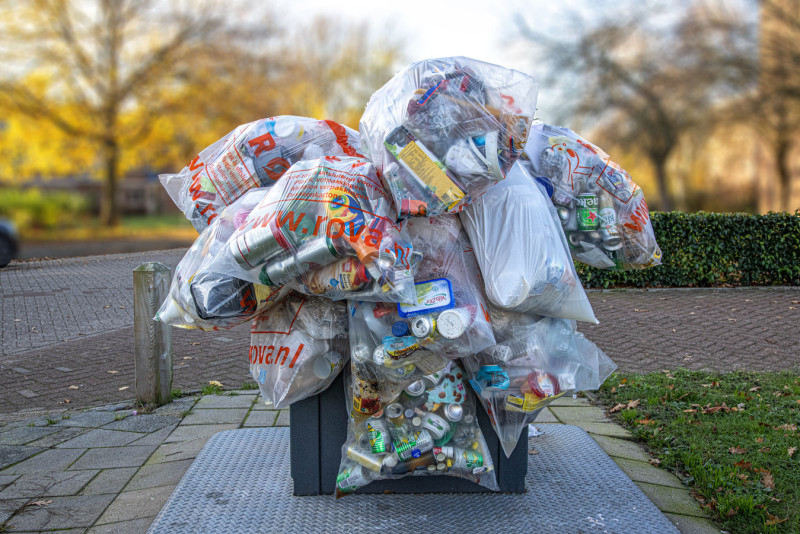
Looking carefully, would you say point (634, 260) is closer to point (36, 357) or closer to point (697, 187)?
point (36, 357)

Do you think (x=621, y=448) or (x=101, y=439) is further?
(x=101, y=439)

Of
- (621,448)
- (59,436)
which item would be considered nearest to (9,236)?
(59,436)

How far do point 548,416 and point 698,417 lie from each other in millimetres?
921

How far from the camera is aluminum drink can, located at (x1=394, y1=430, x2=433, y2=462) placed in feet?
8.02

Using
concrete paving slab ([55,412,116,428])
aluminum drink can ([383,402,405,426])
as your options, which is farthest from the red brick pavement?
aluminum drink can ([383,402,405,426])

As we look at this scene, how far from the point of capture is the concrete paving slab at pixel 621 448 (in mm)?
3348

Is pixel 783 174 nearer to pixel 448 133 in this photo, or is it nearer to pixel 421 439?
pixel 448 133

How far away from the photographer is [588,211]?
2.80 meters

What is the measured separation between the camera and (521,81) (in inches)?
94.4

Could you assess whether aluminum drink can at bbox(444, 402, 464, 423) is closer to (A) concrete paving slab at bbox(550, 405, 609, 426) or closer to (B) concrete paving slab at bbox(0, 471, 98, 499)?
(A) concrete paving slab at bbox(550, 405, 609, 426)

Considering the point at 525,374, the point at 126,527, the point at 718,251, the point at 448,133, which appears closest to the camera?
the point at 448,133

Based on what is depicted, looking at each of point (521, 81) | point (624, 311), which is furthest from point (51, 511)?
point (624, 311)

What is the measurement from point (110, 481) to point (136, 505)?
0.39m

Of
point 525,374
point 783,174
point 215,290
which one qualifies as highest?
point 783,174
